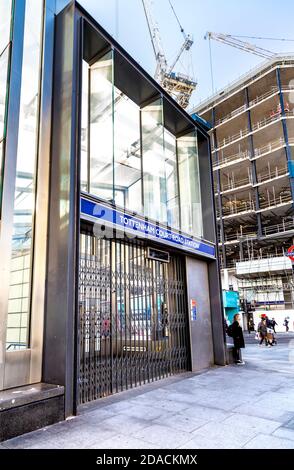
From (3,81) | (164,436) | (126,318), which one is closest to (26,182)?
(3,81)

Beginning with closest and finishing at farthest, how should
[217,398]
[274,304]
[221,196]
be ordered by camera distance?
1. [217,398]
2. [274,304]
3. [221,196]

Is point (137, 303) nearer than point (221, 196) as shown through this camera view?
Yes

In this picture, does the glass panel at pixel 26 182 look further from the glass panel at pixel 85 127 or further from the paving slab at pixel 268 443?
the paving slab at pixel 268 443

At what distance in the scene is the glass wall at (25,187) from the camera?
5.56 meters

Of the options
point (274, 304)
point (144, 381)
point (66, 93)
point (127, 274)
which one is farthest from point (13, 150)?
point (274, 304)

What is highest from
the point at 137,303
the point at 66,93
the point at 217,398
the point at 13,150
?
the point at 66,93

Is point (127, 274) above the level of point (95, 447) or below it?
above

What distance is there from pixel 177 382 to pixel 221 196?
38.4m

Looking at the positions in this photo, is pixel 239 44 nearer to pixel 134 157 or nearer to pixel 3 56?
pixel 134 157

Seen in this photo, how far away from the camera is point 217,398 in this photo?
627 centimetres

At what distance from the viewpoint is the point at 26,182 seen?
6070 mm

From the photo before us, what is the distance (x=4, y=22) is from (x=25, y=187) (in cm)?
344
